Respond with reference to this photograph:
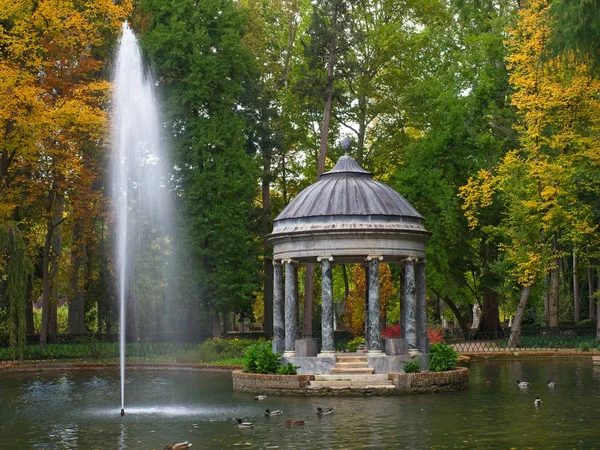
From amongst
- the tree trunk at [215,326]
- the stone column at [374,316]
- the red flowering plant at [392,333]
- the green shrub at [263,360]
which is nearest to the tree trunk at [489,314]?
the red flowering plant at [392,333]

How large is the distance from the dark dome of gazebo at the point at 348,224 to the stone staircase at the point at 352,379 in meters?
3.55

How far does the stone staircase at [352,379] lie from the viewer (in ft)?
87.3

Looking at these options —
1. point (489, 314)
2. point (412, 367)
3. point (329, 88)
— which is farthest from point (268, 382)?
point (489, 314)

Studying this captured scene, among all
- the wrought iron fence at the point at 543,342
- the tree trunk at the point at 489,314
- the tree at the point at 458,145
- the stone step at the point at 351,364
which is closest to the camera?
the stone step at the point at 351,364

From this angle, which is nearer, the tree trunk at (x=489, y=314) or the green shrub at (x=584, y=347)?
the green shrub at (x=584, y=347)

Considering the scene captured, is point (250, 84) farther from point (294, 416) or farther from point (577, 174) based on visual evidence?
point (294, 416)

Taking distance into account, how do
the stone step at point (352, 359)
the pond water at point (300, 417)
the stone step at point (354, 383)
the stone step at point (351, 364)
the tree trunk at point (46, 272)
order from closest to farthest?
the pond water at point (300, 417) → the stone step at point (354, 383) → the stone step at point (351, 364) → the stone step at point (352, 359) → the tree trunk at point (46, 272)

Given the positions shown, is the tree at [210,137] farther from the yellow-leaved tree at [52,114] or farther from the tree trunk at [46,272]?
the tree trunk at [46,272]

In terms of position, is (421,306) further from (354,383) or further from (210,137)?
(210,137)

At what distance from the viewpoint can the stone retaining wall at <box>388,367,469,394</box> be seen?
1046 inches

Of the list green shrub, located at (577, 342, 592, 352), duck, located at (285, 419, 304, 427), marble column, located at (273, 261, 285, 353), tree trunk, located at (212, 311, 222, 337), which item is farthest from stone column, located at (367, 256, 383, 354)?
tree trunk, located at (212, 311, 222, 337)

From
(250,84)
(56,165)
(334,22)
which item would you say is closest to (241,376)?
(56,165)

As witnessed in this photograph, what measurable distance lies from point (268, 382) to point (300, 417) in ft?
22.4

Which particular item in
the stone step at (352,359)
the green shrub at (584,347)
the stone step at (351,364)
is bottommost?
the green shrub at (584,347)
